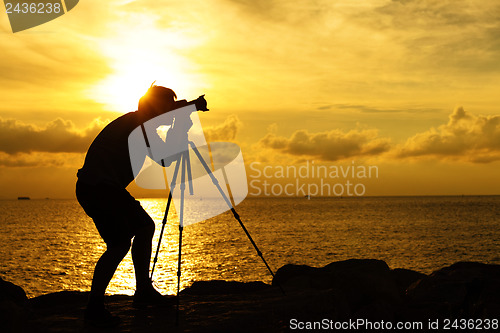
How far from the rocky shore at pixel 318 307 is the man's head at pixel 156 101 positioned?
2.57 m

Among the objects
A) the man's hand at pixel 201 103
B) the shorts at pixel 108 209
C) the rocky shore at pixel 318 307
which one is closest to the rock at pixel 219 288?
the rocky shore at pixel 318 307

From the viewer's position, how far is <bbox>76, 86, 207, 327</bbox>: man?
16.2 feet

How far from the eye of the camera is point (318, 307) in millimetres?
5500

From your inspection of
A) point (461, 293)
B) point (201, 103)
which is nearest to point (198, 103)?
point (201, 103)

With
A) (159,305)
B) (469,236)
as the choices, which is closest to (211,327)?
(159,305)

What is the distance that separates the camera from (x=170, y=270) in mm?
25203

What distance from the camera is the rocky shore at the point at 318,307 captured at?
16.6 ft

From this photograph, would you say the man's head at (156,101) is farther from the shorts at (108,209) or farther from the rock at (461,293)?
the rock at (461,293)

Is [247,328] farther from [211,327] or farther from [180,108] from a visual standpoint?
[180,108]

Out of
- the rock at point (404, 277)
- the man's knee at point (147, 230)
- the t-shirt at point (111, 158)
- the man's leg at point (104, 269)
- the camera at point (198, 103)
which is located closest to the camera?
the man's leg at point (104, 269)

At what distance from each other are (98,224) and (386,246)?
35705 millimetres

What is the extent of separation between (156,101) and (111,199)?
4.31 feet

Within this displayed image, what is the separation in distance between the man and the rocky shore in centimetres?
58

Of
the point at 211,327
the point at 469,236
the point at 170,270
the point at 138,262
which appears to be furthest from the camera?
the point at 469,236
